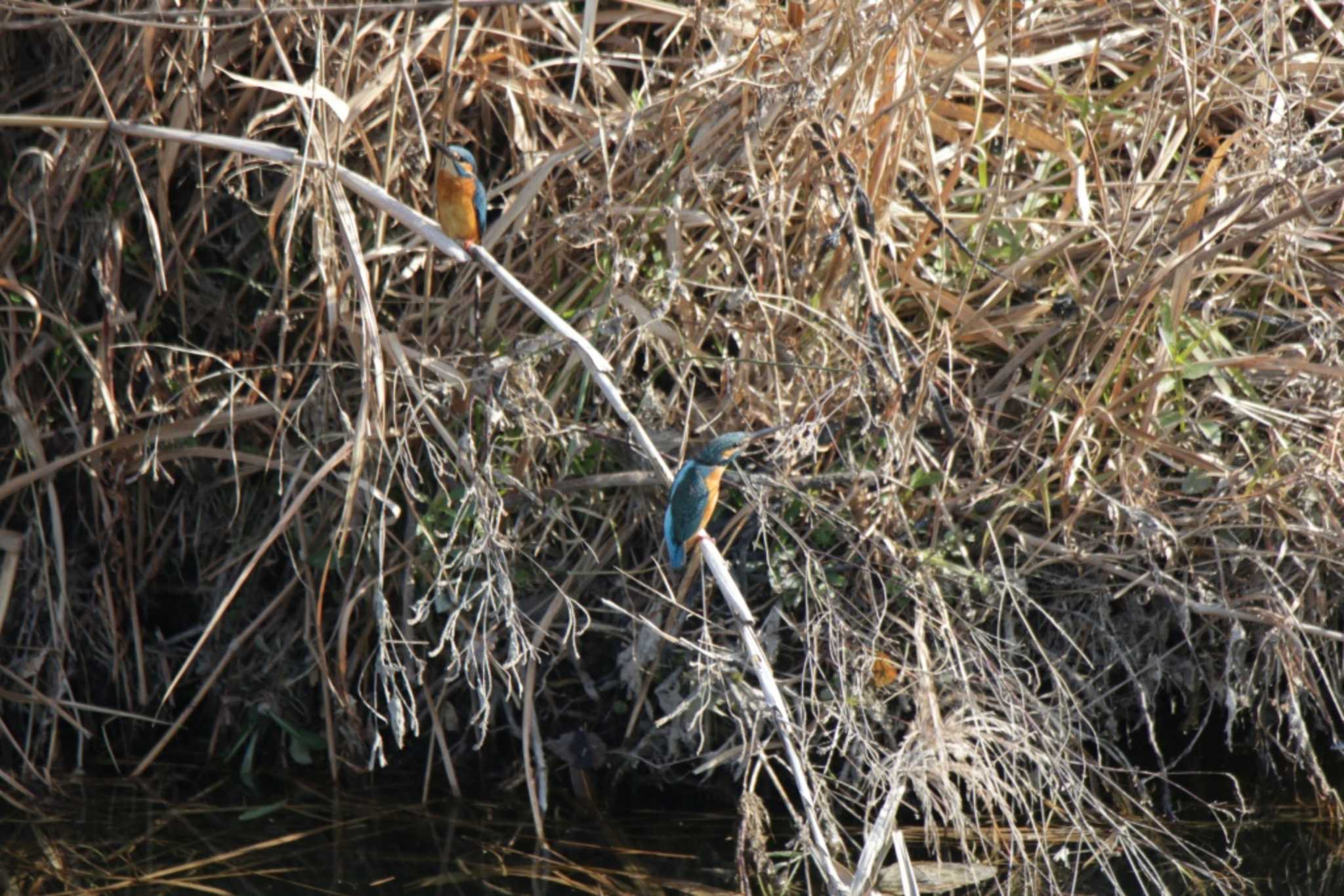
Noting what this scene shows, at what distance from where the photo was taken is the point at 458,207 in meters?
2.67

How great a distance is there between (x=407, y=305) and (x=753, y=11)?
1103 mm

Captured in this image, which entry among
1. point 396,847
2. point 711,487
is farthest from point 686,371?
point 396,847

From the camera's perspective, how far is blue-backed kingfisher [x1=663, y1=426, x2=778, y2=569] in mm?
2363

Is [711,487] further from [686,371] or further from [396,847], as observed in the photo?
[396,847]

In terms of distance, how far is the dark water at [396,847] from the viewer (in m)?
2.75

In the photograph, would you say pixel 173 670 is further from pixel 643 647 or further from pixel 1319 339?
pixel 1319 339

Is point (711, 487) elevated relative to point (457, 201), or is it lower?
lower

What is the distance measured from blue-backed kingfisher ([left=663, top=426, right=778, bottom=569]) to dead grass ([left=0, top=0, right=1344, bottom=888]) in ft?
0.66

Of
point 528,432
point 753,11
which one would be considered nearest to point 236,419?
point 528,432

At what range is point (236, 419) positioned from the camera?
310 cm

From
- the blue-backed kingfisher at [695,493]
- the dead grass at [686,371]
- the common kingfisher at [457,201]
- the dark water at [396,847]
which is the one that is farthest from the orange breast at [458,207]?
the dark water at [396,847]

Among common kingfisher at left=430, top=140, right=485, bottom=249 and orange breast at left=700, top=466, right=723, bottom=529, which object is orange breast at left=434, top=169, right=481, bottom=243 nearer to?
common kingfisher at left=430, top=140, right=485, bottom=249

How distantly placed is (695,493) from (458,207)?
81cm

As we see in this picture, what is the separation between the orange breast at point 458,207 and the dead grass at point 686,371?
0.20 m
